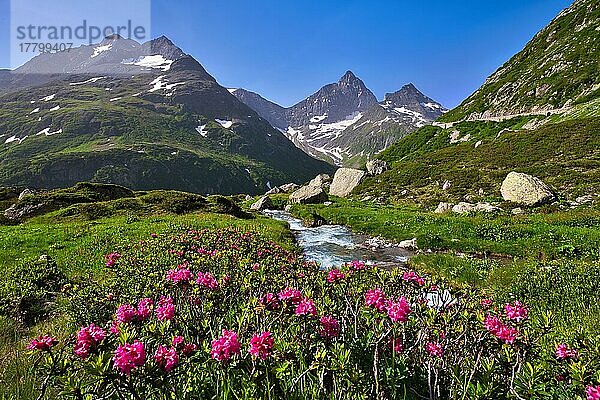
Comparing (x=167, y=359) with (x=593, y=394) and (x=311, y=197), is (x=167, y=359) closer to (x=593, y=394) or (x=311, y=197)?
(x=593, y=394)

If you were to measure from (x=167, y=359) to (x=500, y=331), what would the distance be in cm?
333

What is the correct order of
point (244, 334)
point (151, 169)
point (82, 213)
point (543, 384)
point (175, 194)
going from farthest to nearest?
point (151, 169) < point (175, 194) < point (82, 213) < point (244, 334) < point (543, 384)

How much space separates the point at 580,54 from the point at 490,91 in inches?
889

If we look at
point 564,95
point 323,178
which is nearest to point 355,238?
point 323,178

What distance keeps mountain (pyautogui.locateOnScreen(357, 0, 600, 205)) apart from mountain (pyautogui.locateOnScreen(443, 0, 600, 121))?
273 mm

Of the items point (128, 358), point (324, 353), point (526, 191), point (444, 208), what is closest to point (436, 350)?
point (324, 353)

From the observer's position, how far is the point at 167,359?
305cm

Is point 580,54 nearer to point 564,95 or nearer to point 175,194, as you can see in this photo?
point 564,95

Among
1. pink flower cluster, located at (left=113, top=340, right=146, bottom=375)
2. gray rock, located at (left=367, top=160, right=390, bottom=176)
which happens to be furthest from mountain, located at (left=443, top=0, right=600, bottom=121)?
pink flower cluster, located at (left=113, top=340, right=146, bottom=375)

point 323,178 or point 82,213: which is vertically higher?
point 323,178

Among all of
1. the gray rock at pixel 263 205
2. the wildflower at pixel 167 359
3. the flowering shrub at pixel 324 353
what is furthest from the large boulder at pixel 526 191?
the wildflower at pixel 167 359

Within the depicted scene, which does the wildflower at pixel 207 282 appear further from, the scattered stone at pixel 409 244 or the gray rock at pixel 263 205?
the gray rock at pixel 263 205

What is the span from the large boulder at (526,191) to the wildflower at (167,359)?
35.0m

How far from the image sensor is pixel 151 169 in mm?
179125
